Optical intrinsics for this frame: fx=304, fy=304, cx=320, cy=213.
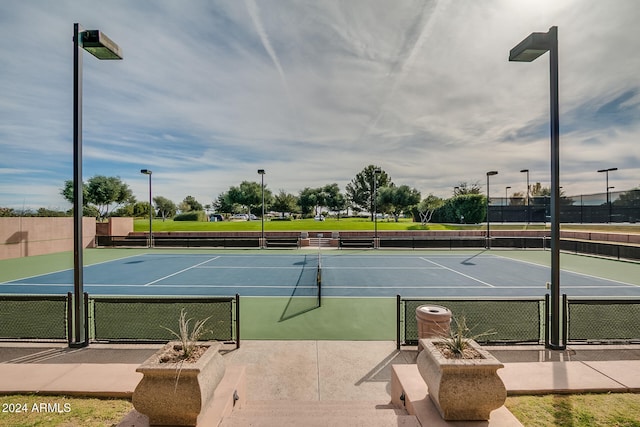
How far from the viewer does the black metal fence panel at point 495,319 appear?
22.9 ft

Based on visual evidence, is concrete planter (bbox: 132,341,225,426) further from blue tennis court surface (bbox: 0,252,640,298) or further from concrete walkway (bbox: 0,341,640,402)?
blue tennis court surface (bbox: 0,252,640,298)

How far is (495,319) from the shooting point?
809cm

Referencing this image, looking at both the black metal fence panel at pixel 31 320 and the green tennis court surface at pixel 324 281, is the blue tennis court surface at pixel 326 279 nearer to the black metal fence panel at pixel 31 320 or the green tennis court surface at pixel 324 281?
the green tennis court surface at pixel 324 281

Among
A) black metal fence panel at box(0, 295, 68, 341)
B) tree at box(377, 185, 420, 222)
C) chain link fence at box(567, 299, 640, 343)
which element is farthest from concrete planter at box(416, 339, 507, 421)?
tree at box(377, 185, 420, 222)

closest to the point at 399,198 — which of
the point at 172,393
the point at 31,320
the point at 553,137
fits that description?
the point at 553,137

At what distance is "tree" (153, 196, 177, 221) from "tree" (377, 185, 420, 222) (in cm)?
7968

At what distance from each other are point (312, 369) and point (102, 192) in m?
53.7

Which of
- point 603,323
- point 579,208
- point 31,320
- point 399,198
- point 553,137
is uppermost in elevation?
point 399,198

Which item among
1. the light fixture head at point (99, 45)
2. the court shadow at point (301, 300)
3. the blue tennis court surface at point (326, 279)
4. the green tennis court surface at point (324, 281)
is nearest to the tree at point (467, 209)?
the green tennis court surface at point (324, 281)

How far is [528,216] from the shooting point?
51125mm

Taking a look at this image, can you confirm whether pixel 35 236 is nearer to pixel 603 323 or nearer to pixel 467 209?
pixel 603 323

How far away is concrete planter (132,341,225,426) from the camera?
339 centimetres

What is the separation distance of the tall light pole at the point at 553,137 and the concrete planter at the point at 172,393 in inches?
271

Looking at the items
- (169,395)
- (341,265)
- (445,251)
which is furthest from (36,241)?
(445,251)
